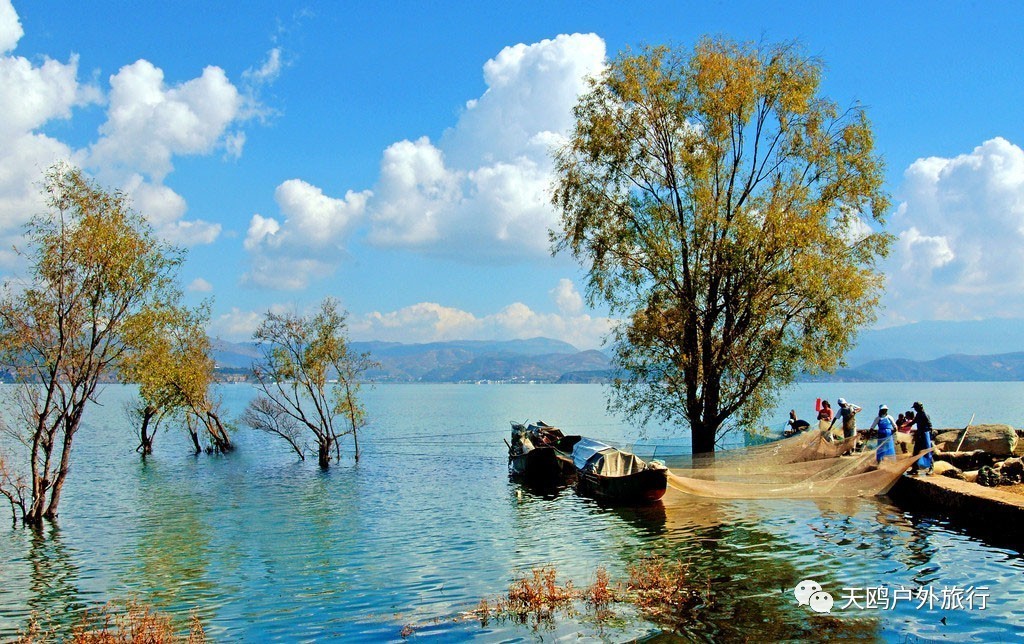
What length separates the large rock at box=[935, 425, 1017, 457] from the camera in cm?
2980

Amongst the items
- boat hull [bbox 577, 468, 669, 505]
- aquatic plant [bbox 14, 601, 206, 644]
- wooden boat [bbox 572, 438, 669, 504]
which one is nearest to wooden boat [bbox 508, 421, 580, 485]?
wooden boat [bbox 572, 438, 669, 504]

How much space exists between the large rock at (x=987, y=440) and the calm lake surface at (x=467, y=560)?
803 centimetres

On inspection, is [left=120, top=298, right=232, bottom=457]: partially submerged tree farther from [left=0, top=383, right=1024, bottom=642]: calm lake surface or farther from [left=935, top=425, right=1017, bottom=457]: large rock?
[left=935, top=425, right=1017, bottom=457]: large rock

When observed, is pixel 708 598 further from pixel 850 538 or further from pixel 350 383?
pixel 350 383

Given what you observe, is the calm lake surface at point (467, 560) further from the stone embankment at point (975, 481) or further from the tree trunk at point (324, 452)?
the tree trunk at point (324, 452)

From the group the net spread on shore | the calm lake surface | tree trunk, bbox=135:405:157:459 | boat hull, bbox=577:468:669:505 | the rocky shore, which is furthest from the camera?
tree trunk, bbox=135:405:157:459

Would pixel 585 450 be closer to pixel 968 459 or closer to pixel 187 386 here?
pixel 968 459

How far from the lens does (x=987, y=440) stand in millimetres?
30562

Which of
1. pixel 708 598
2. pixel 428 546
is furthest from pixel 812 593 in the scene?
pixel 428 546

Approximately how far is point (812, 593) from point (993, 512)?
8.43m

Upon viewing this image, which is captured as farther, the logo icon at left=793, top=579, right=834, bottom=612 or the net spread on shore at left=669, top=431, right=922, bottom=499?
the net spread on shore at left=669, top=431, right=922, bottom=499

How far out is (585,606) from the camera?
14.9 m

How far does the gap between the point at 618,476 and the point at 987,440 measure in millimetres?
15488

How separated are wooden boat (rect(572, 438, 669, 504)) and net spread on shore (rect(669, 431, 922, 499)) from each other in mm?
767
